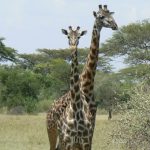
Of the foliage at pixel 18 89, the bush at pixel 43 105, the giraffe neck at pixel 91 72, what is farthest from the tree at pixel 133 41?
the giraffe neck at pixel 91 72

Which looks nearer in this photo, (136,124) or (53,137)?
(53,137)

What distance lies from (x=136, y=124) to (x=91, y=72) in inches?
65.4

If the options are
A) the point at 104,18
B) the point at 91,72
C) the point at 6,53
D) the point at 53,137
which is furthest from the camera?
the point at 6,53

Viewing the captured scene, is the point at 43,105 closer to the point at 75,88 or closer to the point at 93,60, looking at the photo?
the point at 93,60

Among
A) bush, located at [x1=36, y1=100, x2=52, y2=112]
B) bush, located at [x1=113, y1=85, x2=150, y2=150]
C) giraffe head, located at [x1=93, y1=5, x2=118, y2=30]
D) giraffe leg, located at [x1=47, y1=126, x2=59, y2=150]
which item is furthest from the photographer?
bush, located at [x1=36, y1=100, x2=52, y2=112]

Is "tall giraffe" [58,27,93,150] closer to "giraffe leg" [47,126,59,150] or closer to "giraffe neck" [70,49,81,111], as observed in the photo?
"giraffe neck" [70,49,81,111]

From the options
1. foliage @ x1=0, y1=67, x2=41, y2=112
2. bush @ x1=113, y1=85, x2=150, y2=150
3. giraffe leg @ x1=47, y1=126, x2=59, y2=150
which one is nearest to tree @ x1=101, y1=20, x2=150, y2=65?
foliage @ x1=0, y1=67, x2=41, y2=112

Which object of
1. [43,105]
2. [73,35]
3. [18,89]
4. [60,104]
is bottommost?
[43,105]

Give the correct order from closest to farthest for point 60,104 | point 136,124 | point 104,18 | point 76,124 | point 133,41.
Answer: point 76,124
point 104,18
point 60,104
point 136,124
point 133,41

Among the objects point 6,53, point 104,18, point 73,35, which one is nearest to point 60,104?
point 104,18

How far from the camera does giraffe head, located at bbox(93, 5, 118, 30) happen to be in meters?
6.40

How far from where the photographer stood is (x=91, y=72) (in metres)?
6.63

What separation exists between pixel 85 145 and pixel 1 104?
20.0m

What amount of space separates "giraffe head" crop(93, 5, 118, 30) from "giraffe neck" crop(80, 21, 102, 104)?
11 cm
